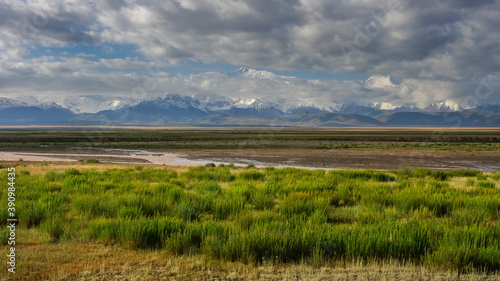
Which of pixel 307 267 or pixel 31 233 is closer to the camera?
pixel 307 267

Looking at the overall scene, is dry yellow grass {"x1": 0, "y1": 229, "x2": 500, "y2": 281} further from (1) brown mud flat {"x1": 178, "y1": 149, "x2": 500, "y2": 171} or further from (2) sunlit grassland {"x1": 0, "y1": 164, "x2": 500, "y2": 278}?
(1) brown mud flat {"x1": 178, "y1": 149, "x2": 500, "y2": 171}

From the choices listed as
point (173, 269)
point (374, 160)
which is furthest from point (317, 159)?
point (173, 269)

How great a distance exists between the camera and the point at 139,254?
261 inches

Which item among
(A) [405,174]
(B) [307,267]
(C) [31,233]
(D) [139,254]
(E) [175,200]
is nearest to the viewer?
(B) [307,267]

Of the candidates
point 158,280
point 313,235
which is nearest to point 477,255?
point 313,235

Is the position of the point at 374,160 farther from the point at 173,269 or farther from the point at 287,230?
the point at 173,269

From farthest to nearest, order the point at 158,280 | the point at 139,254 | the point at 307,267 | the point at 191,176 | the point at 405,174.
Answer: the point at 405,174 < the point at 191,176 < the point at 139,254 < the point at 307,267 < the point at 158,280

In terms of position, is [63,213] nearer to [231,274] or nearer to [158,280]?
[158,280]

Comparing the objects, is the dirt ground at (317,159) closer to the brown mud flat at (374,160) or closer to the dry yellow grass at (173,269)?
the brown mud flat at (374,160)

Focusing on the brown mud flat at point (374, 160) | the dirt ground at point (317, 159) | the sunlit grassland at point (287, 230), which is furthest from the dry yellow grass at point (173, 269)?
the brown mud flat at point (374, 160)

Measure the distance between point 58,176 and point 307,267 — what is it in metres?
17.5

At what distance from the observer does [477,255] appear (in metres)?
6.14

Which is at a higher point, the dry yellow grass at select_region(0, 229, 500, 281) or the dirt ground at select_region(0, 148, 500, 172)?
the dry yellow grass at select_region(0, 229, 500, 281)

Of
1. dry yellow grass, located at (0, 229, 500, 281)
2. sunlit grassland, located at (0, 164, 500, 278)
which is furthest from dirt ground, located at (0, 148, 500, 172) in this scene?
dry yellow grass, located at (0, 229, 500, 281)
